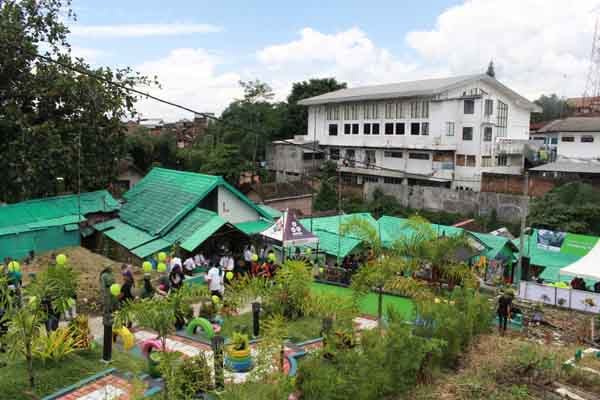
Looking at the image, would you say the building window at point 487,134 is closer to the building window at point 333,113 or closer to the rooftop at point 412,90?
the rooftop at point 412,90

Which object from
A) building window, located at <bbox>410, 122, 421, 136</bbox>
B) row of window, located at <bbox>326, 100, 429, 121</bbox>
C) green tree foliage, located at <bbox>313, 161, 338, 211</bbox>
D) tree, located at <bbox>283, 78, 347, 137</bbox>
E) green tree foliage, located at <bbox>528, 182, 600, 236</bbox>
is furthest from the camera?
tree, located at <bbox>283, 78, 347, 137</bbox>

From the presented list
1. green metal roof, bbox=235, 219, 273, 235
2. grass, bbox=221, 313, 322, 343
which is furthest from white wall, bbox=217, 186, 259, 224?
grass, bbox=221, 313, 322, 343

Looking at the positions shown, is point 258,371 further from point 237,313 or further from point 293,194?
point 293,194

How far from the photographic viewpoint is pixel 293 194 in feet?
114

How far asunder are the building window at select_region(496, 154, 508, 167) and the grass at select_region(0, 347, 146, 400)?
32.8 metres

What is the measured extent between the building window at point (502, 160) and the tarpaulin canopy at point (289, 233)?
943 inches

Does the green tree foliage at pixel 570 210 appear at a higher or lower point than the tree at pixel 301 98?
lower

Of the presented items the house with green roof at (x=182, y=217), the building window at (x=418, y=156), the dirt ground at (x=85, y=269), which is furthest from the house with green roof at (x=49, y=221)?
the building window at (x=418, y=156)

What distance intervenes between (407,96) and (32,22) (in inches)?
994

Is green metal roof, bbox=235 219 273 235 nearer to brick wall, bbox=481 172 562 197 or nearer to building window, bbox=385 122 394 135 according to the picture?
brick wall, bbox=481 172 562 197

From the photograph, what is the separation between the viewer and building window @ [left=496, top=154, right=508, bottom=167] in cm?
3650

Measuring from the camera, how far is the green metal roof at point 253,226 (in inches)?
754

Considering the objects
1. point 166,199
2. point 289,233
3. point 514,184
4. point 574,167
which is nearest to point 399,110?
point 514,184

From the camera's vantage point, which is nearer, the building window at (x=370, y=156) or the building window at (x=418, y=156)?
the building window at (x=418, y=156)
